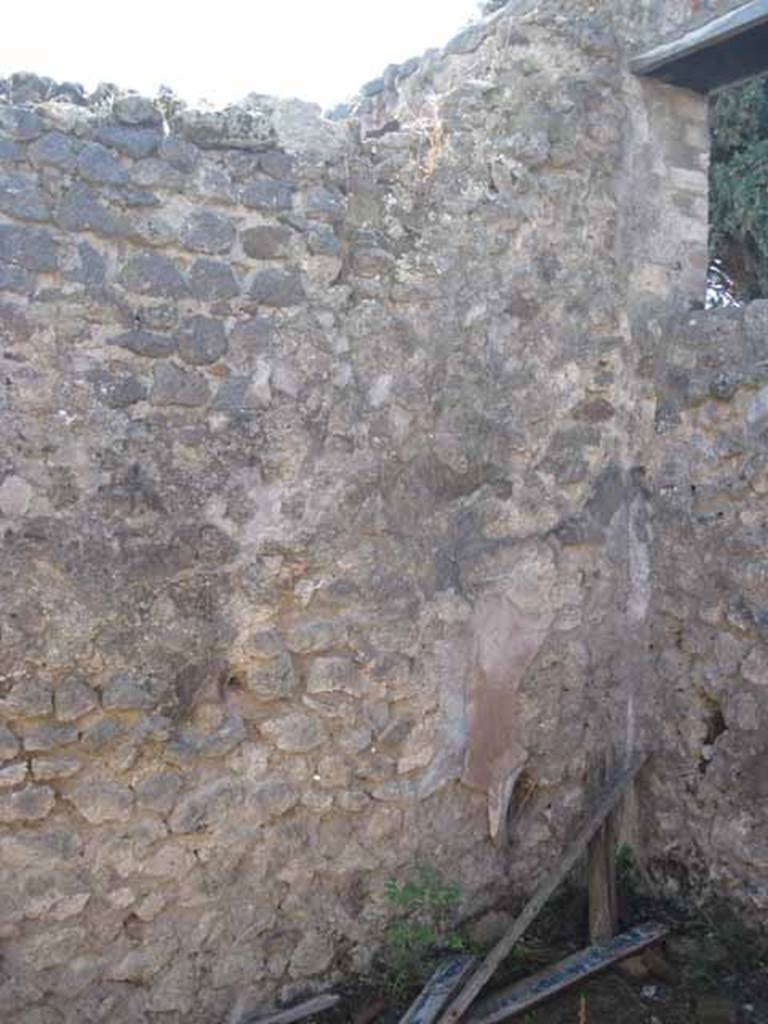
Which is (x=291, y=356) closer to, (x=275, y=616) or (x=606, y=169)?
(x=275, y=616)

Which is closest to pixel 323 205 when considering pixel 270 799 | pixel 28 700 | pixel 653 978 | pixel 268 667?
pixel 268 667

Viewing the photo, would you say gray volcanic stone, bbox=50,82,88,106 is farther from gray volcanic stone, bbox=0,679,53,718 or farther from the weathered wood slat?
the weathered wood slat

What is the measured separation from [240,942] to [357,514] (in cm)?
136

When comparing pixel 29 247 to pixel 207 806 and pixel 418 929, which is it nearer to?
pixel 207 806

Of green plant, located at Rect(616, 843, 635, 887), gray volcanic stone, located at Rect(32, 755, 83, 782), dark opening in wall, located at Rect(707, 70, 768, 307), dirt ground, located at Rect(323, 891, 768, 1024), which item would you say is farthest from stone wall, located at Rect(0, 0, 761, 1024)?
dark opening in wall, located at Rect(707, 70, 768, 307)

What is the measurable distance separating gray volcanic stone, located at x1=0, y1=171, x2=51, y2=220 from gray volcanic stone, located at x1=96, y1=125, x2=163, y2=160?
244 mm

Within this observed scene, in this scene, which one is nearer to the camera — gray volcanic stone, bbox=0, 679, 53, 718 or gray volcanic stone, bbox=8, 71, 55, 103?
gray volcanic stone, bbox=0, 679, 53, 718

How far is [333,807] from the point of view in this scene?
11.9 ft

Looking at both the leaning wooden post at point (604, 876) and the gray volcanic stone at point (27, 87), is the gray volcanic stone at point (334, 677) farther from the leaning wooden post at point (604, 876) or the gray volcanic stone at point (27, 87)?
the gray volcanic stone at point (27, 87)

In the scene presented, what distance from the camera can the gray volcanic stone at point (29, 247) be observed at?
311cm

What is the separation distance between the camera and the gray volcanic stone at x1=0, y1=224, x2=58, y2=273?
3113 mm

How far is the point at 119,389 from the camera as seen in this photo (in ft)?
10.7

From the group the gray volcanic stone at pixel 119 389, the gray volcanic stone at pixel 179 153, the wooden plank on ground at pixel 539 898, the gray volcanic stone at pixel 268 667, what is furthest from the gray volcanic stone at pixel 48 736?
the gray volcanic stone at pixel 179 153

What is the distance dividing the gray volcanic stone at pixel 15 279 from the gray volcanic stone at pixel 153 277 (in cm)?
26
